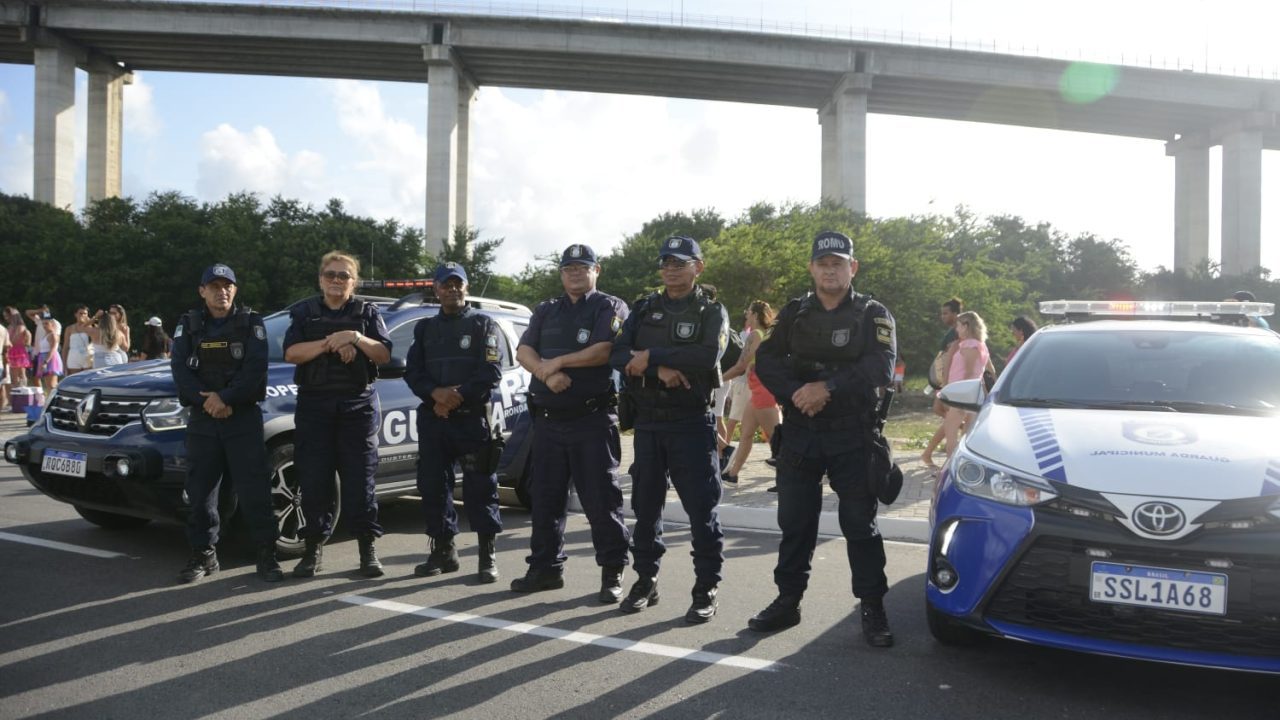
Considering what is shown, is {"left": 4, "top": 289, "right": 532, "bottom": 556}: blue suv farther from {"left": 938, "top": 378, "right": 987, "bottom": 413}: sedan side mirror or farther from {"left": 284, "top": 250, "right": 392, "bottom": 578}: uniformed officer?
{"left": 938, "top": 378, "right": 987, "bottom": 413}: sedan side mirror

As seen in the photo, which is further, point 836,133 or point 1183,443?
point 836,133

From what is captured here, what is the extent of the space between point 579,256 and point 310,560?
2.45m

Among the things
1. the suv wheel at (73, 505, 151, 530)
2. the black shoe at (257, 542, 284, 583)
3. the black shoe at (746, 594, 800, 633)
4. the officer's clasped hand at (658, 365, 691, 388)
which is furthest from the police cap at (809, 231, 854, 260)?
the suv wheel at (73, 505, 151, 530)

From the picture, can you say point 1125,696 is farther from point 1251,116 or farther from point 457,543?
point 1251,116

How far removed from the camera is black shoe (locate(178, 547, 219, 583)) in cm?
535

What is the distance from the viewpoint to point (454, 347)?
5.77 m

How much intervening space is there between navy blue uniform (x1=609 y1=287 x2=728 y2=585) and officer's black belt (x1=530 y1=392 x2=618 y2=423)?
0.30 metres

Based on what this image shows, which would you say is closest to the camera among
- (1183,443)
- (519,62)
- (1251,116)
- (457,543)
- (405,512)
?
(1183,443)

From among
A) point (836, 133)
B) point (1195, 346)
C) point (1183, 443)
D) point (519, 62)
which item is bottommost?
point (1183, 443)

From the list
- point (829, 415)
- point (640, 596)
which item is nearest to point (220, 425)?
point (640, 596)

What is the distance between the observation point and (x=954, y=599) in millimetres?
3812

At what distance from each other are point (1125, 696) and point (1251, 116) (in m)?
61.8

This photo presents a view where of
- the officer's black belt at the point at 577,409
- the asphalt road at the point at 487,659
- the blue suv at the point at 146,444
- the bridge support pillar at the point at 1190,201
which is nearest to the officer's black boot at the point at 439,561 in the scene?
the asphalt road at the point at 487,659

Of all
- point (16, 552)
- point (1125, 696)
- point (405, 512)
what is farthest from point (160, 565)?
point (1125, 696)
